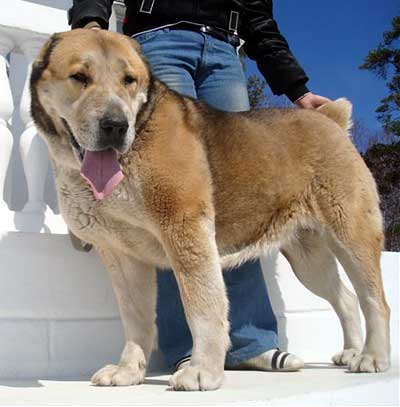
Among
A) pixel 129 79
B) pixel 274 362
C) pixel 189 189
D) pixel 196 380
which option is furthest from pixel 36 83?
pixel 274 362

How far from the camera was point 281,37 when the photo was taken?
388 cm

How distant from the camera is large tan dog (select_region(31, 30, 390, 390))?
271 cm

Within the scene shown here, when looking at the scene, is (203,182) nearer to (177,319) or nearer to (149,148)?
(149,148)

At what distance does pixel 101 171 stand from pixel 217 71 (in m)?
1.17

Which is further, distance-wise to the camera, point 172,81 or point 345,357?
point 345,357

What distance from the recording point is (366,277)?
133 inches

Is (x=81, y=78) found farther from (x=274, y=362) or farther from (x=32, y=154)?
(x=274, y=362)

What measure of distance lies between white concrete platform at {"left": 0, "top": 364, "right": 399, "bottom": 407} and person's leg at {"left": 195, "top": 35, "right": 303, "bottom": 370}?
0.79 feet

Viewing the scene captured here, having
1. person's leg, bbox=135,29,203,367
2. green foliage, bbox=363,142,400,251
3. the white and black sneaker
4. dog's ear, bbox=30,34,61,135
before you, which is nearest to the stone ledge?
person's leg, bbox=135,29,203,367

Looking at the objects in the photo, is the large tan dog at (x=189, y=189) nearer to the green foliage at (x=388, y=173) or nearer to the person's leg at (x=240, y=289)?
the person's leg at (x=240, y=289)

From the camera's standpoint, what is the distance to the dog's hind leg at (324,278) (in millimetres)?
3803

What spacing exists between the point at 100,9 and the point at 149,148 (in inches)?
32.1

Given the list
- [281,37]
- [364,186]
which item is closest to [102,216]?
[364,186]

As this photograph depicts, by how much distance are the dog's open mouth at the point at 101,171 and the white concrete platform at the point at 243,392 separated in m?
0.79
